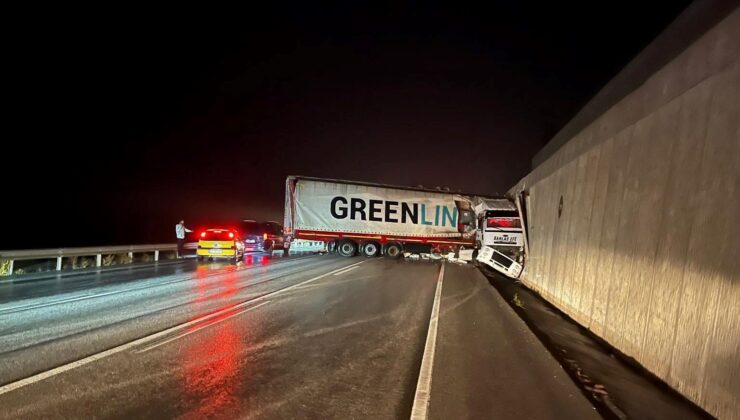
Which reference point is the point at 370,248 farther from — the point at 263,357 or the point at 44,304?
the point at 263,357

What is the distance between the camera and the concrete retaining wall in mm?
5391

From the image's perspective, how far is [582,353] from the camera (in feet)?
27.7

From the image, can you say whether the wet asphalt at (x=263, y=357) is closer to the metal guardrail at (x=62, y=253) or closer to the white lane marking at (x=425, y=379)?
the white lane marking at (x=425, y=379)

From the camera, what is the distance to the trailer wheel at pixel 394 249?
31.6 meters

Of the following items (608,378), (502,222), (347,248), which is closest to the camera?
(608,378)

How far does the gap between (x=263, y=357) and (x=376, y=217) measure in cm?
2366

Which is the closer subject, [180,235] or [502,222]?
[502,222]

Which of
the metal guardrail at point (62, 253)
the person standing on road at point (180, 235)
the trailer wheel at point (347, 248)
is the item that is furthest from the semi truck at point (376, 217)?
the metal guardrail at point (62, 253)

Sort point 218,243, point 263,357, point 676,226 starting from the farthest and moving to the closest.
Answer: point 218,243, point 263,357, point 676,226

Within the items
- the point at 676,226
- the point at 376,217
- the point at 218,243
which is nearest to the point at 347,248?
the point at 376,217

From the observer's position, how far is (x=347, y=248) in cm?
3150

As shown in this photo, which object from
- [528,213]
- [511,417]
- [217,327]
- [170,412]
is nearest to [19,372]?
[170,412]

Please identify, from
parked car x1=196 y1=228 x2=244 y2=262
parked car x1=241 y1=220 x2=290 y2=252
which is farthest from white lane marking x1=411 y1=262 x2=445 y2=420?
parked car x1=241 y1=220 x2=290 y2=252

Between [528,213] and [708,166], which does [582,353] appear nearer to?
[708,166]
